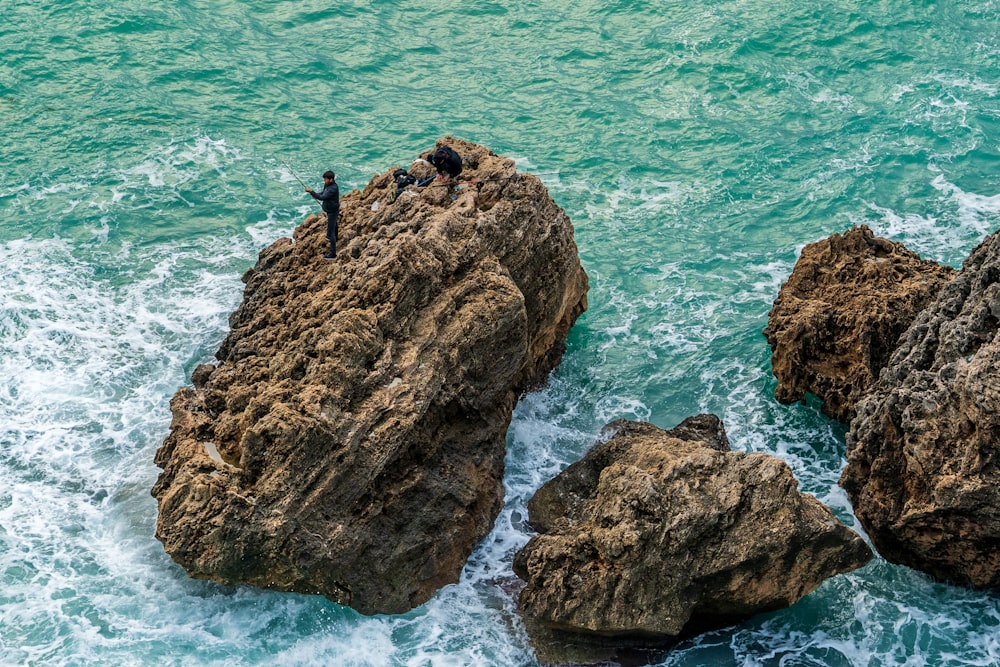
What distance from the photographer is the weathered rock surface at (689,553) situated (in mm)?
18641

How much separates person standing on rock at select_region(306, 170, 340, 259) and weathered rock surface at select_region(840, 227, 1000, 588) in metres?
10.6

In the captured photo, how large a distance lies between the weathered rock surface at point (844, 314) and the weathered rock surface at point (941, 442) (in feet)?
4.32

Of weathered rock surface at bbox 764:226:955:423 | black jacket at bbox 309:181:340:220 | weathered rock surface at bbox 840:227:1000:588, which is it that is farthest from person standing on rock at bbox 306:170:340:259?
weathered rock surface at bbox 840:227:1000:588

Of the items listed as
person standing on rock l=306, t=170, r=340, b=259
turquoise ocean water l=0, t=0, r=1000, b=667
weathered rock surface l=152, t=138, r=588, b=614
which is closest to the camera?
weathered rock surface l=152, t=138, r=588, b=614

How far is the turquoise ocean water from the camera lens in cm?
1970

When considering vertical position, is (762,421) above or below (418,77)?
below

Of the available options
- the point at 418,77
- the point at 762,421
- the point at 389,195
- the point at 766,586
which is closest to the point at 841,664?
the point at 766,586

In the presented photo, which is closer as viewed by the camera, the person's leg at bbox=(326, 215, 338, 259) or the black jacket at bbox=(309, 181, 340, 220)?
the black jacket at bbox=(309, 181, 340, 220)

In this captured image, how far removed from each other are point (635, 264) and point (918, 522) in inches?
452

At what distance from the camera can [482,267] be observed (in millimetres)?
21594

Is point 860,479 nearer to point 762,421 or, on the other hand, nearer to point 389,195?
point 762,421

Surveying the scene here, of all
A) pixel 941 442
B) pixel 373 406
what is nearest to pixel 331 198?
pixel 373 406

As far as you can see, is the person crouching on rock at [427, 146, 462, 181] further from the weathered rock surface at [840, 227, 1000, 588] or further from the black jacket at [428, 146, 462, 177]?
the weathered rock surface at [840, 227, 1000, 588]

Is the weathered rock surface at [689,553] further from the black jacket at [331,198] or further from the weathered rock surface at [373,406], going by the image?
the black jacket at [331,198]
